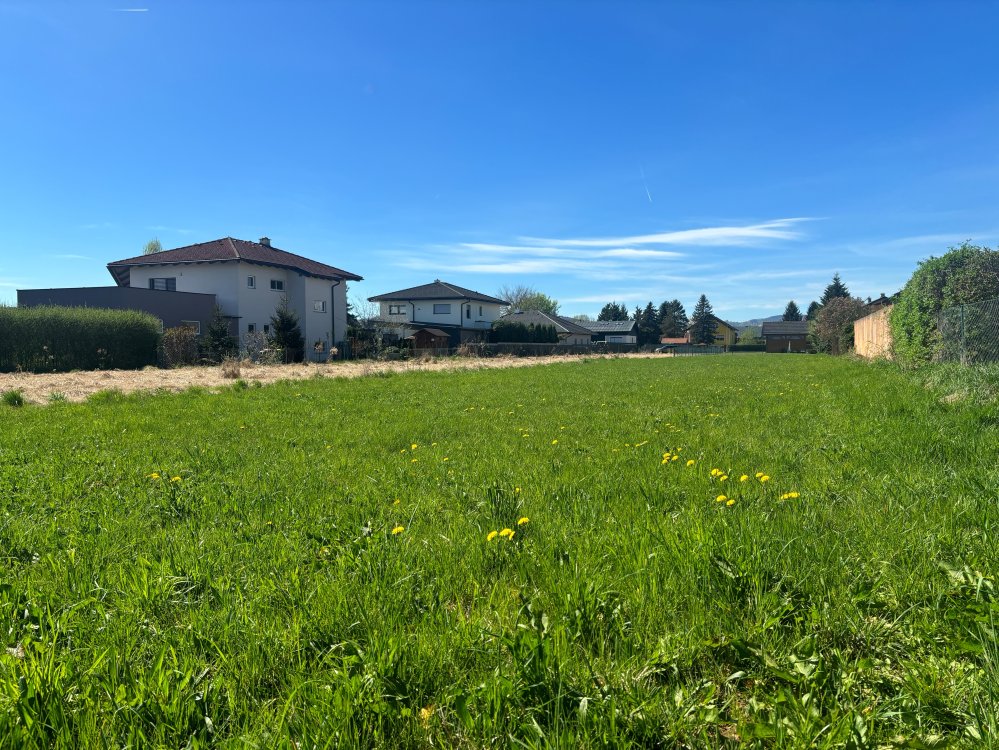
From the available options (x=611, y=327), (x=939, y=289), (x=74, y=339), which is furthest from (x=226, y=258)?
(x=611, y=327)

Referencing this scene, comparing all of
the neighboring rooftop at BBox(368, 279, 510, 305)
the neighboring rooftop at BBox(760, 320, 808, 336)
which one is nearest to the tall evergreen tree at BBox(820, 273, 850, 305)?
the neighboring rooftop at BBox(760, 320, 808, 336)

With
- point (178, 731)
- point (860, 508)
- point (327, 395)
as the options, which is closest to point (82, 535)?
point (178, 731)

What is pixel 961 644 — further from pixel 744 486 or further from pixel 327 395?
pixel 327 395

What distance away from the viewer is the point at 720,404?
1013cm

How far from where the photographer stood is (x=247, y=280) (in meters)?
36.6

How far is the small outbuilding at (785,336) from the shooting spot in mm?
85750

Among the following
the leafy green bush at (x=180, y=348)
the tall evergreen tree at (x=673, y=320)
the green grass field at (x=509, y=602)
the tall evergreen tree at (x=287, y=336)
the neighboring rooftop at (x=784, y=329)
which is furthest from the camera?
the tall evergreen tree at (x=673, y=320)

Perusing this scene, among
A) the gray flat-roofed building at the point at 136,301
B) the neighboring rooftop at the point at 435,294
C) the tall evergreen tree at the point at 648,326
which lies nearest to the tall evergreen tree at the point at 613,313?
the tall evergreen tree at the point at 648,326

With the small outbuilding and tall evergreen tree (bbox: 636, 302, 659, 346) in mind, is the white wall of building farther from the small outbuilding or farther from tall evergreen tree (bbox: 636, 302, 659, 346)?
the small outbuilding

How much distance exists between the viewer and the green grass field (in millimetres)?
1701

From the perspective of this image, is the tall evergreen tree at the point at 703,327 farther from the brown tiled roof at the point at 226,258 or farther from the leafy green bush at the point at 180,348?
the leafy green bush at the point at 180,348

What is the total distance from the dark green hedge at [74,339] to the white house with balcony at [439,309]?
2944 centimetres

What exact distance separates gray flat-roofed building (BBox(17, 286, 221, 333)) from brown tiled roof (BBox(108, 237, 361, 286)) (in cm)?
324

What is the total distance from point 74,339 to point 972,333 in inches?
1158
